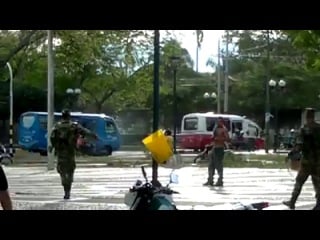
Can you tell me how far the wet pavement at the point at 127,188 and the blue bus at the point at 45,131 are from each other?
14.5m

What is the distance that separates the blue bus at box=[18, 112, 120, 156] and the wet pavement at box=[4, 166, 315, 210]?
47.7ft

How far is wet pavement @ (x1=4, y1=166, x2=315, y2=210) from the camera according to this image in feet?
44.4

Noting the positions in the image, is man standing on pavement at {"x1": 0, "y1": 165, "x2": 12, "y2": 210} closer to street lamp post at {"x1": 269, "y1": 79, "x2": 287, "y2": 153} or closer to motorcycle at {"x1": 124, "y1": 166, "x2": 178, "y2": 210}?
motorcycle at {"x1": 124, "y1": 166, "x2": 178, "y2": 210}

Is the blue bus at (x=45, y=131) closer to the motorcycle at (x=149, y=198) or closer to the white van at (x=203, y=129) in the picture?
the white van at (x=203, y=129)

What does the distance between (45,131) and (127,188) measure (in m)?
22.4

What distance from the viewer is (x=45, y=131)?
39.4 metres

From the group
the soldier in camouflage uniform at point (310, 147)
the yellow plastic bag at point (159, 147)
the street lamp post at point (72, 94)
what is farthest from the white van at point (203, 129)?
the yellow plastic bag at point (159, 147)

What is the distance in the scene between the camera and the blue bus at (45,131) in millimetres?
39438

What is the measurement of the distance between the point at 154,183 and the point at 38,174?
15811 millimetres

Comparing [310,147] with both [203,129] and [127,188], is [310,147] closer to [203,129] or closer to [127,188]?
[127,188]
